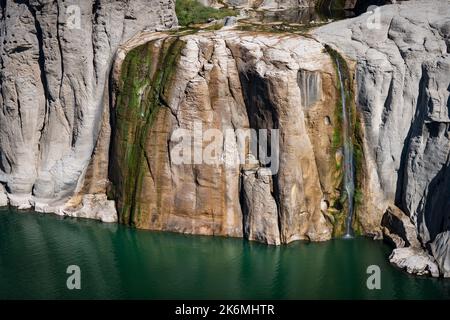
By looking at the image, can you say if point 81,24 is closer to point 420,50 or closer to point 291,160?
point 291,160

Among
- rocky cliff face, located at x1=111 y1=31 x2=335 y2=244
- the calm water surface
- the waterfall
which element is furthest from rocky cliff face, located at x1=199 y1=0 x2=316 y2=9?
the calm water surface

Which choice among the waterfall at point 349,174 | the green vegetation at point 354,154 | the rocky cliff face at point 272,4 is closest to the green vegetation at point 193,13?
the green vegetation at point 354,154

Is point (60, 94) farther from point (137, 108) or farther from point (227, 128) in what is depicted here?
point (227, 128)

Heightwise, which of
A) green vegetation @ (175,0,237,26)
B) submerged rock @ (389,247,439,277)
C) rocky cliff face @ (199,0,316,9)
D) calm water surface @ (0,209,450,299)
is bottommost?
calm water surface @ (0,209,450,299)

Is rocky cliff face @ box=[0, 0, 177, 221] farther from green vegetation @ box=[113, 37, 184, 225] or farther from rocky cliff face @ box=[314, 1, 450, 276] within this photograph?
rocky cliff face @ box=[314, 1, 450, 276]

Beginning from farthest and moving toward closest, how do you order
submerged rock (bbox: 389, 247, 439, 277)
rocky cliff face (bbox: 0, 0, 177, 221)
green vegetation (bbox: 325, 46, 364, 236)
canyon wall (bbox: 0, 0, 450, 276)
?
rocky cliff face (bbox: 0, 0, 177, 221) < green vegetation (bbox: 325, 46, 364, 236) < canyon wall (bbox: 0, 0, 450, 276) < submerged rock (bbox: 389, 247, 439, 277)

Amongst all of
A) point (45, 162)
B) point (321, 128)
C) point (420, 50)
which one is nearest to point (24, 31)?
point (45, 162)
